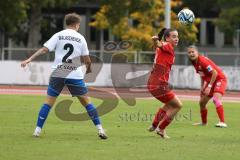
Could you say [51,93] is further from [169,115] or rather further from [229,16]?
[229,16]

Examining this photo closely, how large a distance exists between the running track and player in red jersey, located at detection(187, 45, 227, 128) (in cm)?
948

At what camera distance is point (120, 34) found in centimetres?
4644

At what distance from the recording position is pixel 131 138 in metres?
13.0

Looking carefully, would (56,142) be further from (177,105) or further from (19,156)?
(177,105)

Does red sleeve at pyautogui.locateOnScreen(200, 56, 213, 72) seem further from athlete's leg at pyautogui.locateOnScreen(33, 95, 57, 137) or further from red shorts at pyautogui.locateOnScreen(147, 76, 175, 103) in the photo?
athlete's leg at pyautogui.locateOnScreen(33, 95, 57, 137)

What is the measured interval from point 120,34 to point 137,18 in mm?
1581

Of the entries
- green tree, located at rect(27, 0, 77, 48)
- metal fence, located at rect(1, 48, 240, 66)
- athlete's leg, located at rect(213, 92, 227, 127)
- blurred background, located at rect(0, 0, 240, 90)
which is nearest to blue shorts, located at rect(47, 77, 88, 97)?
athlete's leg, located at rect(213, 92, 227, 127)

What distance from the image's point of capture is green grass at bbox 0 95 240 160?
10.6m

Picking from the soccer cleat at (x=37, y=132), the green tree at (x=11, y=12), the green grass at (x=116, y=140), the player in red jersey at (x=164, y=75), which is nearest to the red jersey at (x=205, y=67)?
the green grass at (x=116, y=140)

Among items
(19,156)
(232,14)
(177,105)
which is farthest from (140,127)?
(232,14)

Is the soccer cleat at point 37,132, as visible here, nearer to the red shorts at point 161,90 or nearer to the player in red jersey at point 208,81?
the red shorts at point 161,90

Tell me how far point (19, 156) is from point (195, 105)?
1394cm

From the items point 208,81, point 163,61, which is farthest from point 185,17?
point 163,61

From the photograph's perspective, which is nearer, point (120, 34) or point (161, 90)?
point (161, 90)
